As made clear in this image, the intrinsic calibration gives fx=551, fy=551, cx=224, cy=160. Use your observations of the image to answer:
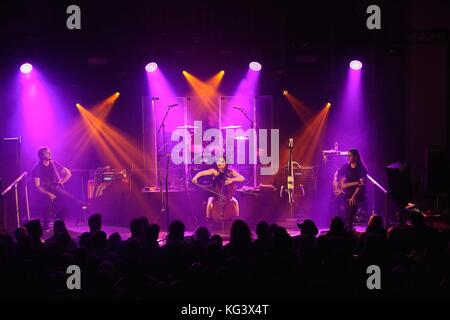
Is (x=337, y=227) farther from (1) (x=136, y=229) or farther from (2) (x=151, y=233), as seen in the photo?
(1) (x=136, y=229)

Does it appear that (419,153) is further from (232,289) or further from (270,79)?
(232,289)

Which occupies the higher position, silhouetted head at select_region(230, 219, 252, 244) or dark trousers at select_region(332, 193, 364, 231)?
silhouetted head at select_region(230, 219, 252, 244)

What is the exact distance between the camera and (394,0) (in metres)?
12.2

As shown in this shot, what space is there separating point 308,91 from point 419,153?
2853mm

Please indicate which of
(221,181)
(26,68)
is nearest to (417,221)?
(221,181)

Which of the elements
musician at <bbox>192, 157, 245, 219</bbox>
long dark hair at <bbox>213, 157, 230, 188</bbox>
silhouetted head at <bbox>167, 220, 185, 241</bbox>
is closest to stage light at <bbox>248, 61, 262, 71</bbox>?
musician at <bbox>192, 157, 245, 219</bbox>

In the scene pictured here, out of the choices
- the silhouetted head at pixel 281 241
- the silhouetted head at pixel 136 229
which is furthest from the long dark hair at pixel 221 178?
the silhouetted head at pixel 281 241

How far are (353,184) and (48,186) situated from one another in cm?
572

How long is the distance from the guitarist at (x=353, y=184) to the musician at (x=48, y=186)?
5323mm

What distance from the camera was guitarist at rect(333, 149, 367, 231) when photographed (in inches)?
374

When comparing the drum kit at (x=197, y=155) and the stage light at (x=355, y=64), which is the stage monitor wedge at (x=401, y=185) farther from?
the stage light at (x=355, y=64)

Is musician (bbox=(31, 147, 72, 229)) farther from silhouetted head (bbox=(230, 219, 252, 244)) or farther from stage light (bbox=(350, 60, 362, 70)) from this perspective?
stage light (bbox=(350, 60, 362, 70))

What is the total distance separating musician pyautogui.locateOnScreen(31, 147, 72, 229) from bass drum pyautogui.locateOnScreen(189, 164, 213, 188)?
97.2 inches
